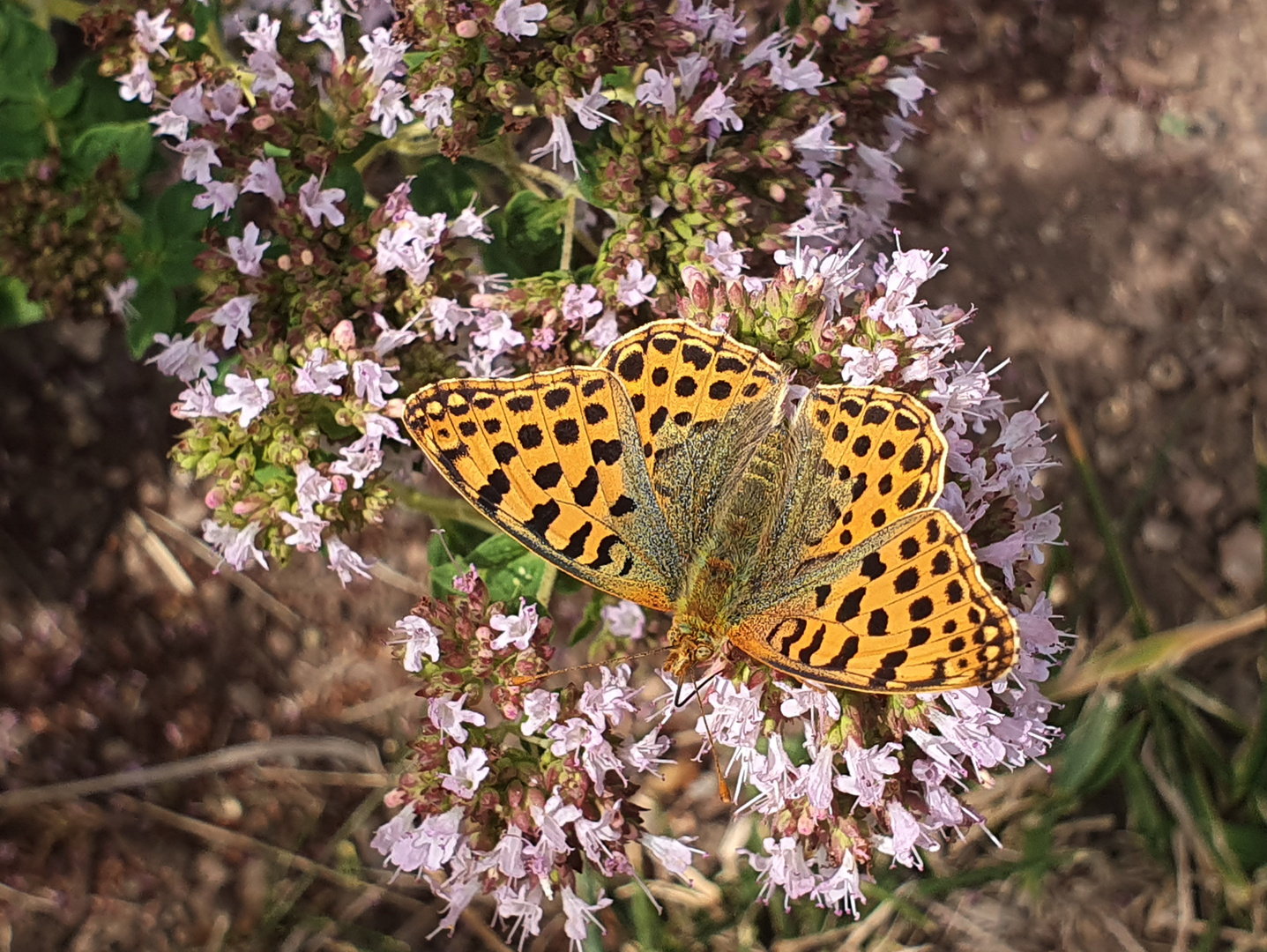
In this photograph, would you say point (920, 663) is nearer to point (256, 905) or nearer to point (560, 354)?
point (560, 354)

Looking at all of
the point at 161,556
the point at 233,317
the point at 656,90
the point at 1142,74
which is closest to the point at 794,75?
the point at 656,90

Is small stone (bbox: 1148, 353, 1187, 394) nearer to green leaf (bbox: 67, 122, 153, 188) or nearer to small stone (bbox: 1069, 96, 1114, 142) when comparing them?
small stone (bbox: 1069, 96, 1114, 142)

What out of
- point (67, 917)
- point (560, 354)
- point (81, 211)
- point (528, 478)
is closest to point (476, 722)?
point (528, 478)

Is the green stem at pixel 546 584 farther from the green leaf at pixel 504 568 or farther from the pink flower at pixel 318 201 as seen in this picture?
the pink flower at pixel 318 201

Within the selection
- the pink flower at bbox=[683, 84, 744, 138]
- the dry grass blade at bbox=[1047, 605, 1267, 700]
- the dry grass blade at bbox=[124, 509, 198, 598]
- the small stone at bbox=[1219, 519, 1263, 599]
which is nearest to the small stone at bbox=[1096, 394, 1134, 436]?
the small stone at bbox=[1219, 519, 1263, 599]

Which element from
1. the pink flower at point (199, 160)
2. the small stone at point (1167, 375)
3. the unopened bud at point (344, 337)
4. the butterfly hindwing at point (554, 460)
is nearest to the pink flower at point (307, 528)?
the unopened bud at point (344, 337)
